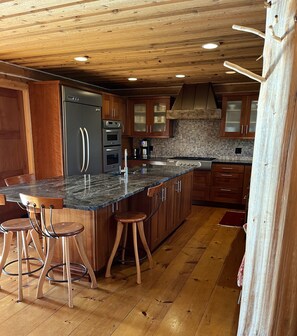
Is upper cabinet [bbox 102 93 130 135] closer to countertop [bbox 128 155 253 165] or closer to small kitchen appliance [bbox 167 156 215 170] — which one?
countertop [bbox 128 155 253 165]

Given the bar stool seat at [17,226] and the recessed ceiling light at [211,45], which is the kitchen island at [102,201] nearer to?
the bar stool seat at [17,226]

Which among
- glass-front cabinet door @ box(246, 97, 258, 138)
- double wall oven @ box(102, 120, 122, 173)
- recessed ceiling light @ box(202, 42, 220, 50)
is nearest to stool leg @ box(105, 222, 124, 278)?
recessed ceiling light @ box(202, 42, 220, 50)

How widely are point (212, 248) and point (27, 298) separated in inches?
84.2

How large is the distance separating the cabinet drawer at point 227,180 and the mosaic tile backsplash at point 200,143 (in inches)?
26.1

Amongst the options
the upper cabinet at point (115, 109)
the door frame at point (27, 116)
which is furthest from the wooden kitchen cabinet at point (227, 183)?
the door frame at point (27, 116)

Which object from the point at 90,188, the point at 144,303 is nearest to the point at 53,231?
the point at 90,188

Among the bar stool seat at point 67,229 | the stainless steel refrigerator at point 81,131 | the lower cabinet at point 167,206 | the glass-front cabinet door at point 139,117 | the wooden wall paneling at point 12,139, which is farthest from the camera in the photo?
the glass-front cabinet door at point 139,117

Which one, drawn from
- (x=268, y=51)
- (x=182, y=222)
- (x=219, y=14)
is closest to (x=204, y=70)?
(x=219, y=14)

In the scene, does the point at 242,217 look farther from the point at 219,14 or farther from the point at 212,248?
the point at 219,14

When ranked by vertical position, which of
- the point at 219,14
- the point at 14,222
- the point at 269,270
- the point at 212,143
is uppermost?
the point at 219,14

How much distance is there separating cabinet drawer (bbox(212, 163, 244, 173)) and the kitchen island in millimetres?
1788

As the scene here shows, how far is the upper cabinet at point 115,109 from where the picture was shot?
5.02 m

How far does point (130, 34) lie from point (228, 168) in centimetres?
324

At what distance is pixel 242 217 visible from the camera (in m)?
4.59
